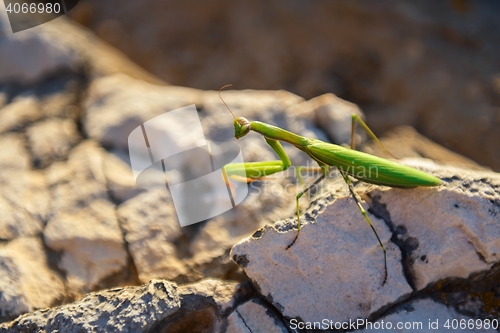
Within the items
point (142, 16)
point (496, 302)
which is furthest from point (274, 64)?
point (496, 302)

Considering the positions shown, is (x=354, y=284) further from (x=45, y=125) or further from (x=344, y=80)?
(x=344, y=80)

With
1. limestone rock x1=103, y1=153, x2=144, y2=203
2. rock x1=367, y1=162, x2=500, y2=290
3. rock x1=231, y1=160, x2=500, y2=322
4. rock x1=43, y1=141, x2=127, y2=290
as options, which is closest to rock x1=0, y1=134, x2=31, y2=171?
rock x1=43, y1=141, x2=127, y2=290

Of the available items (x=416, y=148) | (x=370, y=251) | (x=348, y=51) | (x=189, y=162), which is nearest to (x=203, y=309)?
(x=370, y=251)

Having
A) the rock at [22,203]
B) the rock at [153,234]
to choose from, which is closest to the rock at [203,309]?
the rock at [153,234]

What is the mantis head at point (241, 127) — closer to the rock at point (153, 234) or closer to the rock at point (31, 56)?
the rock at point (153, 234)

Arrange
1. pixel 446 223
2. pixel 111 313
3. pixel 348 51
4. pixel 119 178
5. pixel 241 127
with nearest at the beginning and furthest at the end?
pixel 111 313, pixel 446 223, pixel 241 127, pixel 119 178, pixel 348 51

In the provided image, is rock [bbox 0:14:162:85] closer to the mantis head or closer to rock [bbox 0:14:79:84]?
rock [bbox 0:14:79:84]

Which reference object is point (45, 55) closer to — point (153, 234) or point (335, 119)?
point (153, 234)
